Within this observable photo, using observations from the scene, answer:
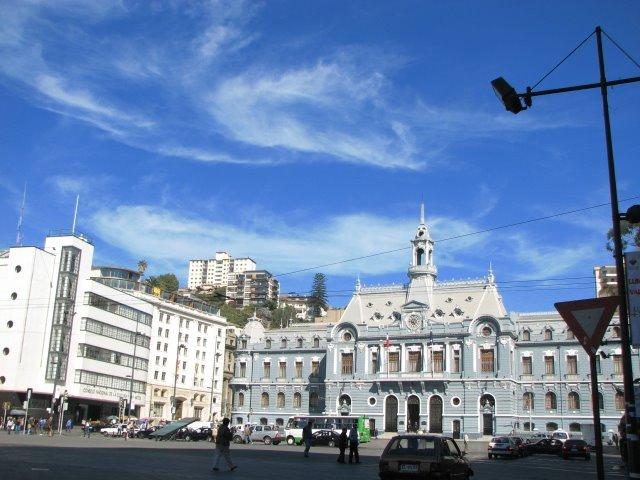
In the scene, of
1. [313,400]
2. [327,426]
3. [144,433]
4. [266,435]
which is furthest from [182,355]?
[327,426]

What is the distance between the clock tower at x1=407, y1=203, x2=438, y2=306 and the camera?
7888 centimetres

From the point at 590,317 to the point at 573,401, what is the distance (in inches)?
2494

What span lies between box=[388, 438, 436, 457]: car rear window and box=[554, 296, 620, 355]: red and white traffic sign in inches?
225

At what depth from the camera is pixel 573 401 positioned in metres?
70.0

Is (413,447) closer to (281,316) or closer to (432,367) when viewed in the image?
(432,367)

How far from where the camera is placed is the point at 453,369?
239 ft

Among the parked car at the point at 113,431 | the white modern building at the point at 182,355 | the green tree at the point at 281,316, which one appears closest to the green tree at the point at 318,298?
the green tree at the point at 281,316

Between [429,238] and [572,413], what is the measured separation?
24.8m

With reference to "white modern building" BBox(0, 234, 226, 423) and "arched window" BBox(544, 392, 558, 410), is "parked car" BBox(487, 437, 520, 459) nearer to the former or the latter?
"arched window" BBox(544, 392, 558, 410)

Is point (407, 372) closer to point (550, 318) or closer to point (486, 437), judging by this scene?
point (486, 437)

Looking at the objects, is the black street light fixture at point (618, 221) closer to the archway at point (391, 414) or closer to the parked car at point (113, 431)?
the parked car at point (113, 431)

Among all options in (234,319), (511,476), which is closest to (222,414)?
(234,319)

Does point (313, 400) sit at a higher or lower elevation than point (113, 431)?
higher

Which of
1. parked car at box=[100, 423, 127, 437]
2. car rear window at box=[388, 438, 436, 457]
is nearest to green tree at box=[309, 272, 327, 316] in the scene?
parked car at box=[100, 423, 127, 437]
